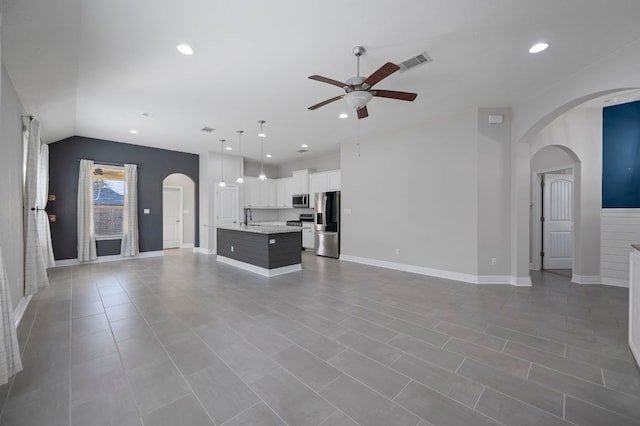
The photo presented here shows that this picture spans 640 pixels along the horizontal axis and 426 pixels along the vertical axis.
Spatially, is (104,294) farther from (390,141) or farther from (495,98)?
(495,98)

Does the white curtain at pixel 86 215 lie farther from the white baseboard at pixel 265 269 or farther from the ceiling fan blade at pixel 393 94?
the ceiling fan blade at pixel 393 94

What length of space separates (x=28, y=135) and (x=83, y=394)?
Result: 12.5 feet

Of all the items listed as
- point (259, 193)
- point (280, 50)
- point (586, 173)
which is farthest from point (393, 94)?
point (259, 193)

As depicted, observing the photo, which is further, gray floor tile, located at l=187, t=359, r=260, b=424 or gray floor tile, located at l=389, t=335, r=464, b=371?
gray floor tile, located at l=389, t=335, r=464, b=371

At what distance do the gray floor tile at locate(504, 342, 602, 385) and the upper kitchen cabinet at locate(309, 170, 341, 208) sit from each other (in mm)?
5301

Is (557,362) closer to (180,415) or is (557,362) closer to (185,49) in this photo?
(180,415)

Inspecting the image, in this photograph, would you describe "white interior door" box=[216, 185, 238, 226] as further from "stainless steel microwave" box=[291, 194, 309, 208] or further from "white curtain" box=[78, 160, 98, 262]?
"white curtain" box=[78, 160, 98, 262]

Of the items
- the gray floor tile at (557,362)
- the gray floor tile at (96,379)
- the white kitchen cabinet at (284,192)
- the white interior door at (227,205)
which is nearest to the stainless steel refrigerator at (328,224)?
the white kitchen cabinet at (284,192)

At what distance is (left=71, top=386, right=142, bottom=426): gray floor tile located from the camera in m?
1.56

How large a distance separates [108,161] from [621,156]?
33.8 ft

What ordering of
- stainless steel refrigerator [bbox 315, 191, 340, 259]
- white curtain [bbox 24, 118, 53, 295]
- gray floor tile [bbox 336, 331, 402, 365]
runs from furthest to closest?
1. stainless steel refrigerator [bbox 315, 191, 340, 259]
2. white curtain [bbox 24, 118, 53, 295]
3. gray floor tile [bbox 336, 331, 402, 365]

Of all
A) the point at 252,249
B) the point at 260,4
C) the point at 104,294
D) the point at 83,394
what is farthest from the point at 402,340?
the point at 104,294

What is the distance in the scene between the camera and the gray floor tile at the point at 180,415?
1556mm

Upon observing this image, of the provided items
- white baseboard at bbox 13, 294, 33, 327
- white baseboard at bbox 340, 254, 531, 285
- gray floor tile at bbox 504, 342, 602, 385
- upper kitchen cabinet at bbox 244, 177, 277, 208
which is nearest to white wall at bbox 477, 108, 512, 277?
white baseboard at bbox 340, 254, 531, 285
